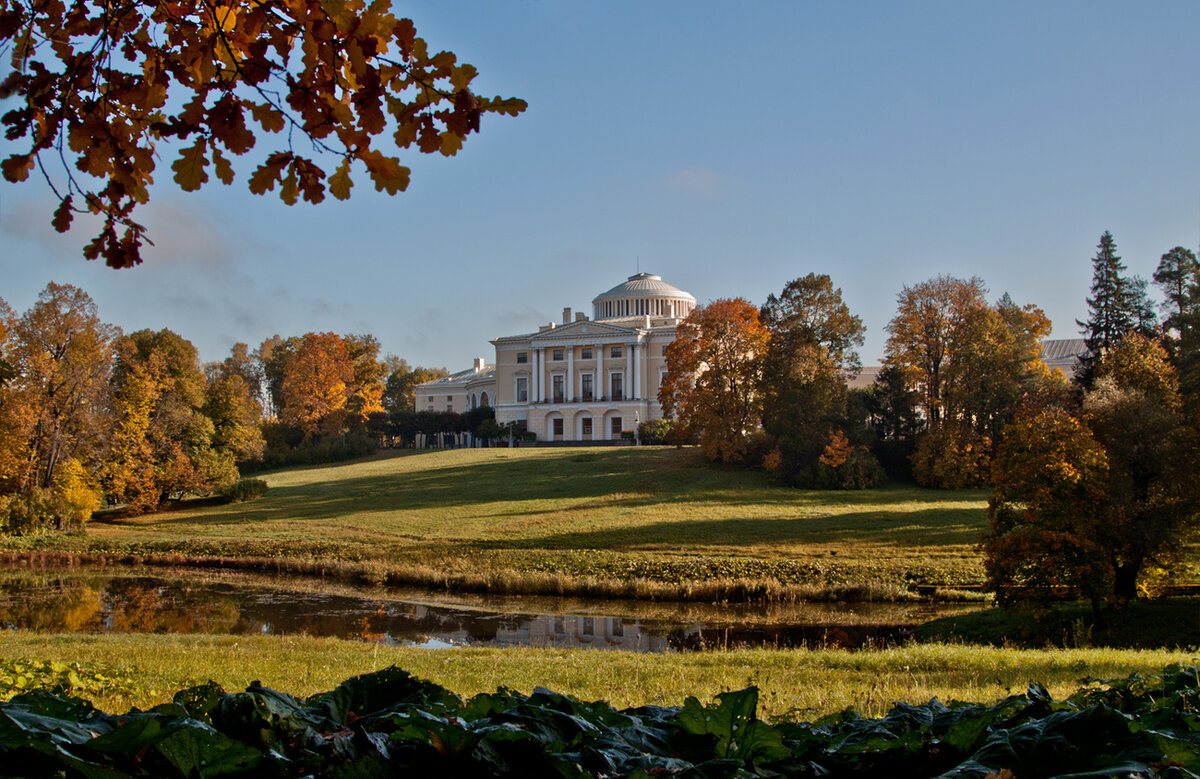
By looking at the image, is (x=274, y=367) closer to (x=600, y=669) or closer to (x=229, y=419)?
(x=229, y=419)

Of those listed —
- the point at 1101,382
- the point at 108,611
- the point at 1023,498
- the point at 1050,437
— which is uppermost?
the point at 1101,382

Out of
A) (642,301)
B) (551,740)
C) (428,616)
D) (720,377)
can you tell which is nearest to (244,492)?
(720,377)

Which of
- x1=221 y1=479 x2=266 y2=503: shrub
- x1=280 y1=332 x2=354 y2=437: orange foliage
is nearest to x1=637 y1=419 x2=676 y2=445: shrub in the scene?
x1=280 y1=332 x2=354 y2=437: orange foliage

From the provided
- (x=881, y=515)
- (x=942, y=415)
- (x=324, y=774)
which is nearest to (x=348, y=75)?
(x=324, y=774)

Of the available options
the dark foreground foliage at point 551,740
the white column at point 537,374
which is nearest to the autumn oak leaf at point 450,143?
the dark foreground foliage at point 551,740

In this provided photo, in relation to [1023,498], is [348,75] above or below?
above

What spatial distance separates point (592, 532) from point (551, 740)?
3016 centimetres

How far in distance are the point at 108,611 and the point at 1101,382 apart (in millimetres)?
22896

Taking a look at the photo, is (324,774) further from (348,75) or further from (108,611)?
(108,611)

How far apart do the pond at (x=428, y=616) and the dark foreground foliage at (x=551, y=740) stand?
12540 millimetres

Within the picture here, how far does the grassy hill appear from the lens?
2434 centimetres

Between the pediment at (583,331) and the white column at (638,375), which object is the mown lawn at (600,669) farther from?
the pediment at (583,331)

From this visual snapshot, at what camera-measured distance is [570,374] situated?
266ft

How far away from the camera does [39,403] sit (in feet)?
105
